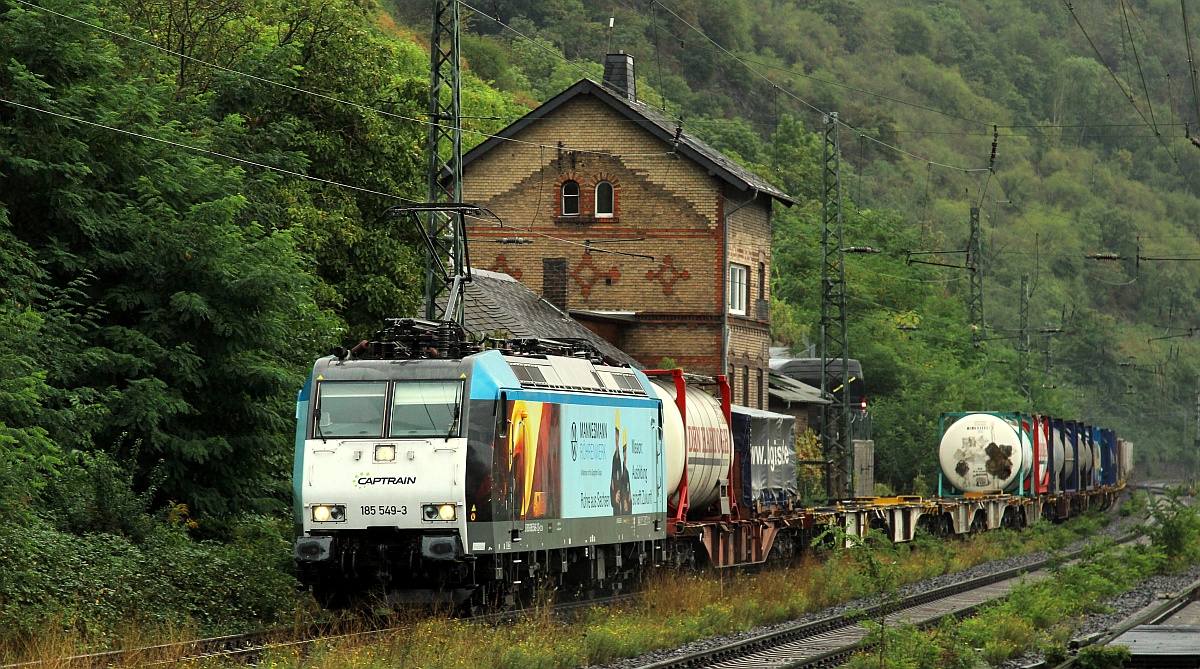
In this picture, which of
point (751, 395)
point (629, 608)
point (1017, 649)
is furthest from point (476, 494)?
point (751, 395)

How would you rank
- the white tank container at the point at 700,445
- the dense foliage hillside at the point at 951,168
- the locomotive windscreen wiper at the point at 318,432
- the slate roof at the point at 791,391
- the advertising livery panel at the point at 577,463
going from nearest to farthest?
1. the locomotive windscreen wiper at the point at 318,432
2. the advertising livery panel at the point at 577,463
3. the white tank container at the point at 700,445
4. the slate roof at the point at 791,391
5. the dense foliage hillside at the point at 951,168

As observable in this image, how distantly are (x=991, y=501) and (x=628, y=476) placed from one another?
21258mm

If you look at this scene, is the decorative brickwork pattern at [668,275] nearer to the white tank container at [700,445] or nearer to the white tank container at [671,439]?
the white tank container at [700,445]

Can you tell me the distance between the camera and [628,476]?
845 inches

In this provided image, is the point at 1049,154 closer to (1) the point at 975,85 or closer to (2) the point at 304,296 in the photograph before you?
(1) the point at 975,85

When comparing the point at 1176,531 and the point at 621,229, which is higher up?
the point at 621,229

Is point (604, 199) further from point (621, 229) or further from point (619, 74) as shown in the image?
point (619, 74)

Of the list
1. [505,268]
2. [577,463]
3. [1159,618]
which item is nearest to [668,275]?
[505,268]

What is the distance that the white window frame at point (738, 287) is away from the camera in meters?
45.1

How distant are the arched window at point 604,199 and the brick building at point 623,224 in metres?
0.03

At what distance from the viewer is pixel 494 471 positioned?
56.7 feet

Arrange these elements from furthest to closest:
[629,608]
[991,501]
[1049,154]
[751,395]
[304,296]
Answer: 1. [1049,154]
2. [751,395]
3. [991,501]
4. [304,296]
5. [629,608]

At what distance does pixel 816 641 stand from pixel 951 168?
11002cm

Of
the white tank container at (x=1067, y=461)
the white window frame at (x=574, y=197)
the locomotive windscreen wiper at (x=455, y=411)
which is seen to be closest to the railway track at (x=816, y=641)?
the locomotive windscreen wiper at (x=455, y=411)
